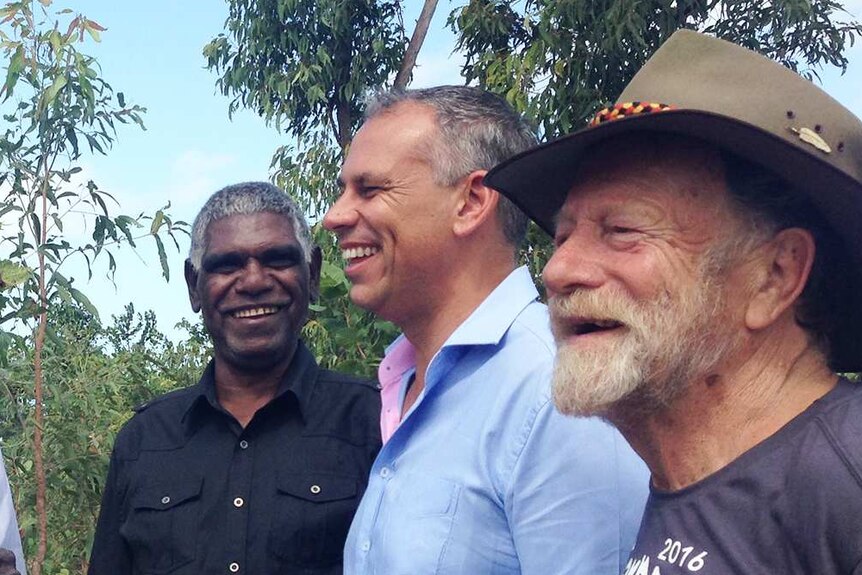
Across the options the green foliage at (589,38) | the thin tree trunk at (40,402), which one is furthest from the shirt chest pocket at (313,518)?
the green foliage at (589,38)

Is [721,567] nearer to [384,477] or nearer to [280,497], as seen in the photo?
[384,477]

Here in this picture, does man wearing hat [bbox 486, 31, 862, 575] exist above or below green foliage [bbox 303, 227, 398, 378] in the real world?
below

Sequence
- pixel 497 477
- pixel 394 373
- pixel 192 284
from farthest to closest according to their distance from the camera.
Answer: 1. pixel 192 284
2. pixel 394 373
3. pixel 497 477

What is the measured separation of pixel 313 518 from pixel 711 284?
4.76 feet

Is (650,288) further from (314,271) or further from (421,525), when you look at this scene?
(314,271)

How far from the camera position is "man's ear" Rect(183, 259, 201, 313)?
3017 millimetres

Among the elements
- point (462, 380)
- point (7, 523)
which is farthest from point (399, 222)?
point (7, 523)

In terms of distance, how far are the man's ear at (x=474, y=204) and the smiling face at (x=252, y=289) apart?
0.75 m

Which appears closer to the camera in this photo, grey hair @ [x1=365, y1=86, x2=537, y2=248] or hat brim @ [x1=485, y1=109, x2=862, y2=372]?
hat brim @ [x1=485, y1=109, x2=862, y2=372]

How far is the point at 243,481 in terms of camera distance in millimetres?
2834

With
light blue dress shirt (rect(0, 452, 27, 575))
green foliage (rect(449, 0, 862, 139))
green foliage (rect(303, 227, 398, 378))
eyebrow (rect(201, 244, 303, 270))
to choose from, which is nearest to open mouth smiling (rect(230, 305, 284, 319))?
eyebrow (rect(201, 244, 303, 270))

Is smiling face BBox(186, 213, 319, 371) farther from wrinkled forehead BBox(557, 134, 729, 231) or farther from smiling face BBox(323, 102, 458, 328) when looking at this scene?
wrinkled forehead BBox(557, 134, 729, 231)

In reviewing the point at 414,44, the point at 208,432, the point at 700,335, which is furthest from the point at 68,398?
the point at 414,44

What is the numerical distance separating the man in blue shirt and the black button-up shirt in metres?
0.39
